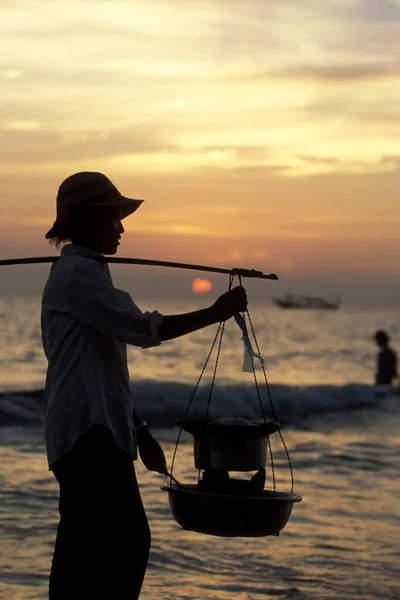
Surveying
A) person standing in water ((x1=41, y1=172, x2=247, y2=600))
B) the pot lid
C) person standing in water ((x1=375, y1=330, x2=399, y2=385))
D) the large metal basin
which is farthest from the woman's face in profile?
person standing in water ((x1=375, y1=330, x2=399, y2=385))

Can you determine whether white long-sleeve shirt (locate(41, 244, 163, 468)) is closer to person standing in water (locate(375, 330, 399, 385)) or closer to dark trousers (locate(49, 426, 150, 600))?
dark trousers (locate(49, 426, 150, 600))

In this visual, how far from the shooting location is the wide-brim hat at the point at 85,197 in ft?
12.0

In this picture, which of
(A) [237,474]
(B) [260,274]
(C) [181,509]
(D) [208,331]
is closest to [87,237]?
(B) [260,274]

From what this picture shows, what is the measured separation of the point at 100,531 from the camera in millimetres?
3572

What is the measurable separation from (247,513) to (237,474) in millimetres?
7686

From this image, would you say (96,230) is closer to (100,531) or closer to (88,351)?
(88,351)

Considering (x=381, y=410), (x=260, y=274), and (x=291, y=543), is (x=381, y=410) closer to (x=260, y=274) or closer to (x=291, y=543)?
(x=291, y=543)

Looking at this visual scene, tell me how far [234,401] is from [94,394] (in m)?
19.3

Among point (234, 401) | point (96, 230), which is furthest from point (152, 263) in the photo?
point (234, 401)

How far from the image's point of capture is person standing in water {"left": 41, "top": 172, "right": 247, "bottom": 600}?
3.47 meters

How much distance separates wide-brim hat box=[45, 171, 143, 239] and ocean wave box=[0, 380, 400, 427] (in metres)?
15.5

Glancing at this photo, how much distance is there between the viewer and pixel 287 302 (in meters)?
125

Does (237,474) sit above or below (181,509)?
below

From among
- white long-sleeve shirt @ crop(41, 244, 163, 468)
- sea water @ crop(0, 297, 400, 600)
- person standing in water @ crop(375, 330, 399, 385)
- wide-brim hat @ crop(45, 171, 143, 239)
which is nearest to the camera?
white long-sleeve shirt @ crop(41, 244, 163, 468)
